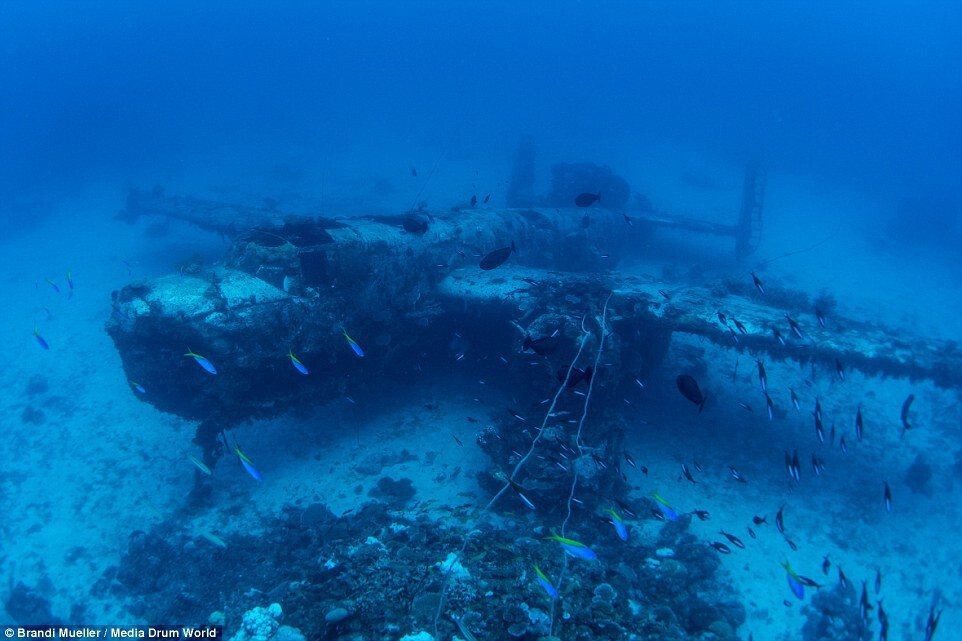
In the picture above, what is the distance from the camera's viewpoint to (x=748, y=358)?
43.2 ft

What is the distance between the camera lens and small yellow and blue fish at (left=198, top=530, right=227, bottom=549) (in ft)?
23.5

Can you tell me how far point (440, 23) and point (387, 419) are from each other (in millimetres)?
204637

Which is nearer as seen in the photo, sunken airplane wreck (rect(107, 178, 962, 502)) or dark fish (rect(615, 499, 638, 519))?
dark fish (rect(615, 499, 638, 519))

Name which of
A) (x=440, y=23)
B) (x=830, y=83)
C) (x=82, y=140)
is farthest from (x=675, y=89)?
(x=82, y=140)

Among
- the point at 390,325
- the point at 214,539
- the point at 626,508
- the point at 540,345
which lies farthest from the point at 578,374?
the point at 214,539

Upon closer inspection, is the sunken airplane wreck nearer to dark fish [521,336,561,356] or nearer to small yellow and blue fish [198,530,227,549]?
dark fish [521,336,561,356]

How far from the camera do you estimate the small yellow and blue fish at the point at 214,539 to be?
7.15 meters

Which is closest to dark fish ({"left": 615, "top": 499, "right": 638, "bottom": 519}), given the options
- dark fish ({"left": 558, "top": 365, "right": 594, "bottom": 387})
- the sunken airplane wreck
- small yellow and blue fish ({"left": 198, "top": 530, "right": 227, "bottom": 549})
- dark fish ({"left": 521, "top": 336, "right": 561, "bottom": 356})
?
the sunken airplane wreck

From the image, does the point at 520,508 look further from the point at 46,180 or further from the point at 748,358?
the point at 46,180

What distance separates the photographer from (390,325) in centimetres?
948

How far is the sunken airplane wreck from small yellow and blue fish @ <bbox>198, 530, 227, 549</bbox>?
1.31 meters

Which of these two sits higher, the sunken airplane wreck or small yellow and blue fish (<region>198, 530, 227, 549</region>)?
the sunken airplane wreck

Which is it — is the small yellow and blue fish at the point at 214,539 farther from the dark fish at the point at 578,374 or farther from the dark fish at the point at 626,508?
the dark fish at the point at 626,508

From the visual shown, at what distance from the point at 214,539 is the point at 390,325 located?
4.66 metres
